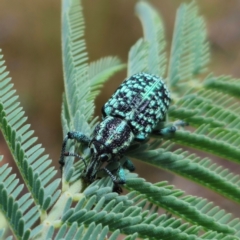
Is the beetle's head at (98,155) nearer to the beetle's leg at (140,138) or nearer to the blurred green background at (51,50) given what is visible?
→ the beetle's leg at (140,138)

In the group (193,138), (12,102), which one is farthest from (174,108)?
(12,102)

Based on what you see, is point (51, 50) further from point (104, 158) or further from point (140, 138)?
point (104, 158)

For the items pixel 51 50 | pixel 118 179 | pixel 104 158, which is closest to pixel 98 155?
pixel 104 158

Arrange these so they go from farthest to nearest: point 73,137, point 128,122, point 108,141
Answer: point 128,122 → point 108,141 → point 73,137

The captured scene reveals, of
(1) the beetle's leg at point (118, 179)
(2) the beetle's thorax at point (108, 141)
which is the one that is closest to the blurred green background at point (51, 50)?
(2) the beetle's thorax at point (108, 141)

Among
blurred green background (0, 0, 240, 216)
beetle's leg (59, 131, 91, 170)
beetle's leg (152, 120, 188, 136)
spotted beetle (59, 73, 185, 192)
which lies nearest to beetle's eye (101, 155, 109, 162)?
spotted beetle (59, 73, 185, 192)

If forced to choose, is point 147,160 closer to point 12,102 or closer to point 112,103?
point 112,103
